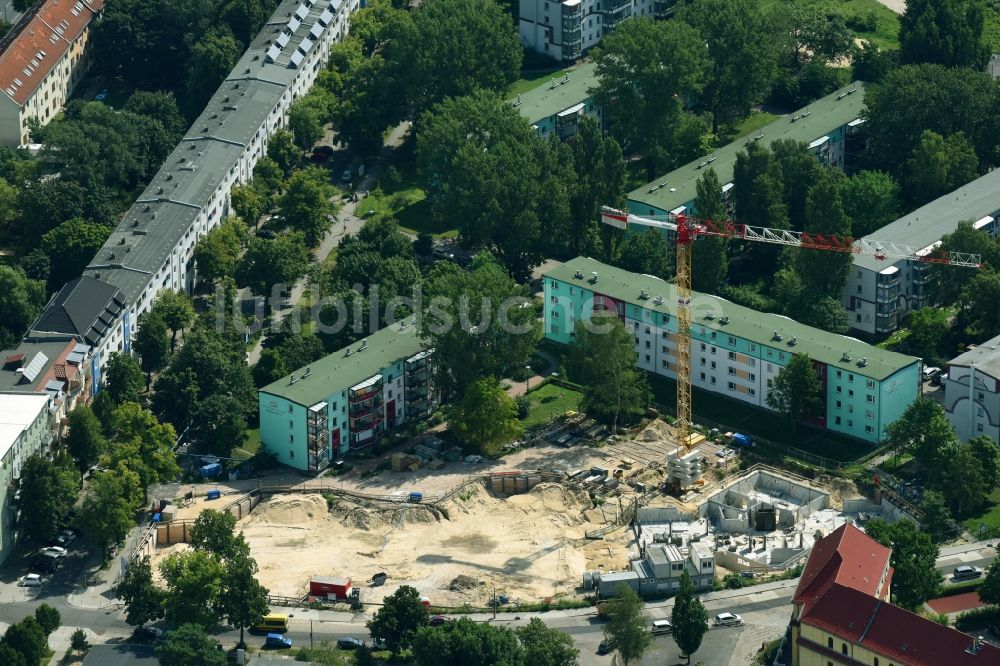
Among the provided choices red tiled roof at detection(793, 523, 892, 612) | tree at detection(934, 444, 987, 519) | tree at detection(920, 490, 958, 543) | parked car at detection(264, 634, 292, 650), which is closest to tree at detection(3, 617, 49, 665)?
parked car at detection(264, 634, 292, 650)

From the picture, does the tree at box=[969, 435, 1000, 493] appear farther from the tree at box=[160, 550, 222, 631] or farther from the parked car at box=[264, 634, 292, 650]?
the tree at box=[160, 550, 222, 631]


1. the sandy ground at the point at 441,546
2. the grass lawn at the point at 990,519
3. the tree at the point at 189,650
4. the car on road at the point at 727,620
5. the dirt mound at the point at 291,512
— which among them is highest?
the tree at the point at 189,650

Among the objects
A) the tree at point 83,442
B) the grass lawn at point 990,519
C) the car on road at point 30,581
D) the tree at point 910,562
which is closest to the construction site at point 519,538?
the grass lawn at point 990,519

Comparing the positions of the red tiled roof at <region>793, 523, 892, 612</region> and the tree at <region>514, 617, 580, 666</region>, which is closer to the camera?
the red tiled roof at <region>793, 523, 892, 612</region>

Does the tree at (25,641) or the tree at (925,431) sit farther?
the tree at (925,431)

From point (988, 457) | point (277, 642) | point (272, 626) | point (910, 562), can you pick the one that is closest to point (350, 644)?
point (277, 642)

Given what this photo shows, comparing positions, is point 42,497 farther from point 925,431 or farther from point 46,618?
point 925,431

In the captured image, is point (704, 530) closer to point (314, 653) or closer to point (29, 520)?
point (314, 653)

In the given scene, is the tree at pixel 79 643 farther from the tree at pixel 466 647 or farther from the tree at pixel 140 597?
the tree at pixel 466 647
